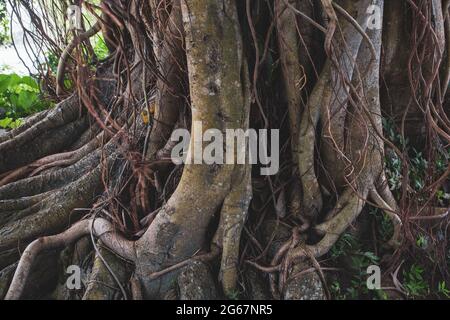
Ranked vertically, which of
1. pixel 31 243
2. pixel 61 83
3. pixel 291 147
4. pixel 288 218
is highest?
pixel 61 83

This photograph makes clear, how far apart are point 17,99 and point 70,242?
8.31 feet

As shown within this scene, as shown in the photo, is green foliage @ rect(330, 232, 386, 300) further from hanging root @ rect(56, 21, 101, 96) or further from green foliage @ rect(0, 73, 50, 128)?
green foliage @ rect(0, 73, 50, 128)

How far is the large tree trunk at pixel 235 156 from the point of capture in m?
1.75

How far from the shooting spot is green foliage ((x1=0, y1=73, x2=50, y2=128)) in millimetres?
4008

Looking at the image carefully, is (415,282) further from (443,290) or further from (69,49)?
(69,49)

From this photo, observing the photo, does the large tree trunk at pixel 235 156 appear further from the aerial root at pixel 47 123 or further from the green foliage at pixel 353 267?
the aerial root at pixel 47 123

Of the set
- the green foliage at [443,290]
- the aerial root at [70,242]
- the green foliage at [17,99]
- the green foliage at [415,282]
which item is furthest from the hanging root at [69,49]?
the green foliage at [443,290]

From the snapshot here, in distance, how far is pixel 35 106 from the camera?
13.3ft

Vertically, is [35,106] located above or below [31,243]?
above

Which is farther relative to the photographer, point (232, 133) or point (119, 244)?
point (119, 244)

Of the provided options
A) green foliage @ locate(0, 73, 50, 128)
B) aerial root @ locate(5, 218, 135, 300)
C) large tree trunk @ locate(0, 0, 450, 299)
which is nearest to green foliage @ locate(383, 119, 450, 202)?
large tree trunk @ locate(0, 0, 450, 299)

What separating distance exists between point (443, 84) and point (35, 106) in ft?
11.3
